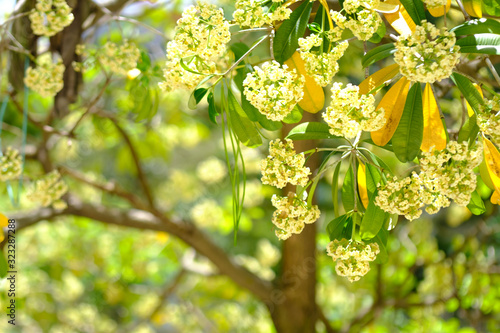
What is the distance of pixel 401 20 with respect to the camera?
0.44 meters

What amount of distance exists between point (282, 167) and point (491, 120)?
0.17 meters

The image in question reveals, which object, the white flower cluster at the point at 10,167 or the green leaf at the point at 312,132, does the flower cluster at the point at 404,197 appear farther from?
the white flower cluster at the point at 10,167

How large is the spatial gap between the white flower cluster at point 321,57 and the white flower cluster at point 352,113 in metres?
0.06

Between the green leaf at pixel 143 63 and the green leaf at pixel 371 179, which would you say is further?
the green leaf at pixel 143 63

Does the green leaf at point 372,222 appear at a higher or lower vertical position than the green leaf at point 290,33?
lower

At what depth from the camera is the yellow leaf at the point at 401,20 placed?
43 centimetres

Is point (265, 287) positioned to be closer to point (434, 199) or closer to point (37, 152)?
point (37, 152)

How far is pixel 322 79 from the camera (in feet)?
1.46

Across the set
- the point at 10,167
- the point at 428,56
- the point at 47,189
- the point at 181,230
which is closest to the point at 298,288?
the point at 181,230

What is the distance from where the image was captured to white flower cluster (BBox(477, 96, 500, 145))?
0.38 m

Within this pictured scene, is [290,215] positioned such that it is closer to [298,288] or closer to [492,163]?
[492,163]

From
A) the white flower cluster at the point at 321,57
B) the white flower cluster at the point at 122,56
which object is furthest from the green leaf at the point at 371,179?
the white flower cluster at the point at 122,56

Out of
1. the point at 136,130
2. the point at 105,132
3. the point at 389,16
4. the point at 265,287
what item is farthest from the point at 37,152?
the point at 389,16

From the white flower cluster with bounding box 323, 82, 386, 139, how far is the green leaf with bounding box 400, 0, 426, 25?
0.32ft
